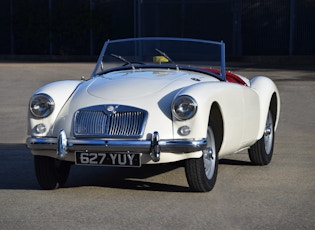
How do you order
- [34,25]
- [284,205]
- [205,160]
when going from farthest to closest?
[34,25]
[205,160]
[284,205]

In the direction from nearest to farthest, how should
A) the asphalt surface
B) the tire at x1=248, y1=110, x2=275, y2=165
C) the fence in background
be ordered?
1. the asphalt surface
2. the tire at x1=248, y1=110, x2=275, y2=165
3. the fence in background

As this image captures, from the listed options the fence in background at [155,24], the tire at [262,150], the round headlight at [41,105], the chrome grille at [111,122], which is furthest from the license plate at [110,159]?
the fence in background at [155,24]

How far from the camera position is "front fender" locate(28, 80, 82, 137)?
7.66m

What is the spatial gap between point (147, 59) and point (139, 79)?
3.71 ft

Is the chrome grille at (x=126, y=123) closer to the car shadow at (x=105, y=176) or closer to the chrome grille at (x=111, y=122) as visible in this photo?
the chrome grille at (x=111, y=122)

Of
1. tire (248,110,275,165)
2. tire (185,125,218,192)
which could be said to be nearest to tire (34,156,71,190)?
tire (185,125,218,192)

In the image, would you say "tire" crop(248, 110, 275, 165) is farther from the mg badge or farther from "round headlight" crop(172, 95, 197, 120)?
the mg badge

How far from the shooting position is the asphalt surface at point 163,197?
250 inches

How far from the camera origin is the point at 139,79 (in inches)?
319

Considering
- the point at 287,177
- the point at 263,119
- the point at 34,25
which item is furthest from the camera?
the point at 34,25

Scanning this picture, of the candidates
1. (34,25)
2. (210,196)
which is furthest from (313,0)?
(210,196)

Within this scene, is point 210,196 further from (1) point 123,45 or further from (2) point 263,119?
(1) point 123,45

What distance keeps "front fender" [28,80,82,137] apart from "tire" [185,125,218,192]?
125 cm

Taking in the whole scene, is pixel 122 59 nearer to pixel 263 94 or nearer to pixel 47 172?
pixel 263 94
